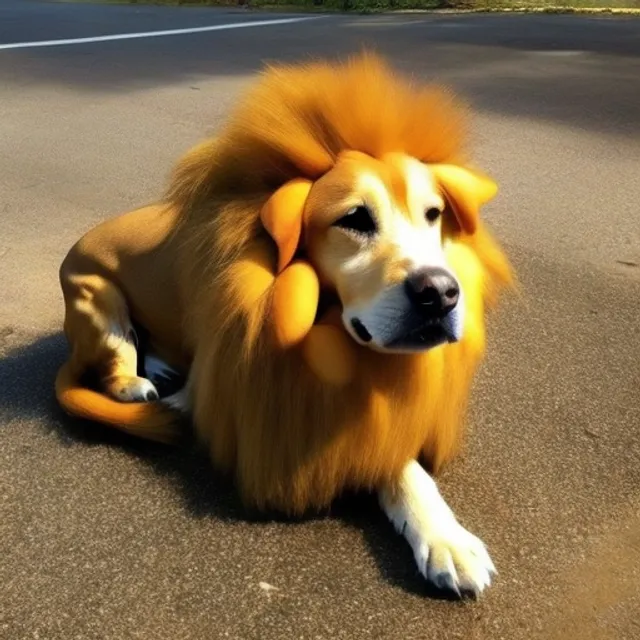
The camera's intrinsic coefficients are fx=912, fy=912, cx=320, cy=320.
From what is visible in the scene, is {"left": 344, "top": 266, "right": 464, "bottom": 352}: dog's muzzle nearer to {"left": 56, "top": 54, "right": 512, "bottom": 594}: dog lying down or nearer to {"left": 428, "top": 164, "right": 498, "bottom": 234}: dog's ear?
{"left": 56, "top": 54, "right": 512, "bottom": 594}: dog lying down

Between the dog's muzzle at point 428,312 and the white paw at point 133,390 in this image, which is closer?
the dog's muzzle at point 428,312

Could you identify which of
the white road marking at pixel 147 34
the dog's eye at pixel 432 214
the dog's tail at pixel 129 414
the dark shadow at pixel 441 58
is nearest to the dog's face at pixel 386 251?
the dog's eye at pixel 432 214

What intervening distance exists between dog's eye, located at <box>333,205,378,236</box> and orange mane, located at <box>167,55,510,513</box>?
159mm

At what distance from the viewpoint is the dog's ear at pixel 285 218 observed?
199 centimetres

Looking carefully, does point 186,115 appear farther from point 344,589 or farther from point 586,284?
point 344,589

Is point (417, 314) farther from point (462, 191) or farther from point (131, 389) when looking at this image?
point (131, 389)

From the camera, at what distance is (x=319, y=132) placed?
6.91ft

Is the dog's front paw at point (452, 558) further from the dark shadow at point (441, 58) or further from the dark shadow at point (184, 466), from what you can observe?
the dark shadow at point (441, 58)

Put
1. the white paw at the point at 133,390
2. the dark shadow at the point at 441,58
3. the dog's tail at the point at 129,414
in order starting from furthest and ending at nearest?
1. the dark shadow at the point at 441,58
2. the white paw at the point at 133,390
3. the dog's tail at the point at 129,414

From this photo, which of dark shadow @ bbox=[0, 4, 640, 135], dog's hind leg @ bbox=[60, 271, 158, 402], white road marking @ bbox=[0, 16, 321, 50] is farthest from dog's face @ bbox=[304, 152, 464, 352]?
white road marking @ bbox=[0, 16, 321, 50]

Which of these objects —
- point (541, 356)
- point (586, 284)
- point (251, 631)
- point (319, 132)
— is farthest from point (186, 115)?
point (251, 631)

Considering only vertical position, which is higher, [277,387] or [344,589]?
[277,387]

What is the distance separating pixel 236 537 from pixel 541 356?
143 cm

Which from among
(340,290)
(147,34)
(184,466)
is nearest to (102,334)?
(184,466)
